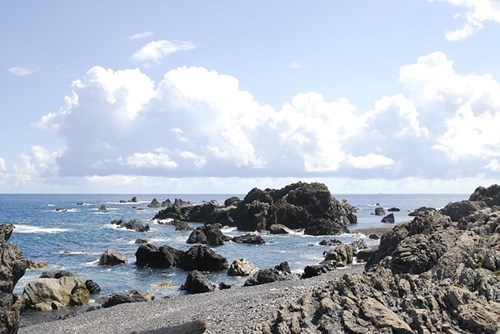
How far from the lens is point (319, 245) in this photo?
237 ft

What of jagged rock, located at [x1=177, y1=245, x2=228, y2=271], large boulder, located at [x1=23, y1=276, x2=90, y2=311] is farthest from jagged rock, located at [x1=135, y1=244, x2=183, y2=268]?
large boulder, located at [x1=23, y1=276, x2=90, y2=311]

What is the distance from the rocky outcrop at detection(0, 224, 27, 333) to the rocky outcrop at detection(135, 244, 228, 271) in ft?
85.9

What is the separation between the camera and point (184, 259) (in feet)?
172

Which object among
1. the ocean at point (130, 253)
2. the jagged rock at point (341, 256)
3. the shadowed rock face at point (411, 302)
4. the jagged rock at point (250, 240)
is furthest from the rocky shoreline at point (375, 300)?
the jagged rock at point (250, 240)

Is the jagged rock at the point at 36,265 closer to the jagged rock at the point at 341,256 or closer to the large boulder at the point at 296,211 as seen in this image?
the jagged rock at the point at 341,256

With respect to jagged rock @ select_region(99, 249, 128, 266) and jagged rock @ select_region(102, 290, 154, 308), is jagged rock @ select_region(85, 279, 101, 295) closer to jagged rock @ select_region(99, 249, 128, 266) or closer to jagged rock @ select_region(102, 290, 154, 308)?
jagged rock @ select_region(102, 290, 154, 308)

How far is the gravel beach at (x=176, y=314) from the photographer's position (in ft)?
76.3

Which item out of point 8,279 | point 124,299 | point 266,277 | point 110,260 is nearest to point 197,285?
point 266,277

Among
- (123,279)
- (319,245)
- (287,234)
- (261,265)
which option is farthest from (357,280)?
(287,234)

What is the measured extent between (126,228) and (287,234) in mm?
33884

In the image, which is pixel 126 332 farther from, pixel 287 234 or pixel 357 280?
pixel 287 234

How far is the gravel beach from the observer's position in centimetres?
2327

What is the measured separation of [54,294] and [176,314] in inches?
486

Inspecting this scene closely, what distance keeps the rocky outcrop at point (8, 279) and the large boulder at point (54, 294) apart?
33.0 ft
